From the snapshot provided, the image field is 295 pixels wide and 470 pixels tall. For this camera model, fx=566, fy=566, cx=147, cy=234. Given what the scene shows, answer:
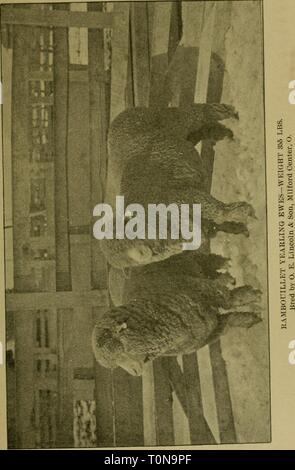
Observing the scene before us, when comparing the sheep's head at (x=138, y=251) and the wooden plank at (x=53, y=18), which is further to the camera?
the wooden plank at (x=53, y=18)

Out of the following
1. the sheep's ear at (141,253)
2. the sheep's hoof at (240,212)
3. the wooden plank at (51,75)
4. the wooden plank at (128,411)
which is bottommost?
the wooden plank at (128,411)

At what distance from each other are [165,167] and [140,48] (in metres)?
0.30

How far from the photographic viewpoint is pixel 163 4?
1301mm

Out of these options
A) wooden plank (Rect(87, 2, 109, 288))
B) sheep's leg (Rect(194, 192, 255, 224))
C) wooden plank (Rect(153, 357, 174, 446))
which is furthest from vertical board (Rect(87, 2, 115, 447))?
sheep's leg (Rect(194, 192, 255, 224))

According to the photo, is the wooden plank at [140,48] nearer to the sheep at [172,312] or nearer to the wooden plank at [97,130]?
the wooden plank at [97,130]

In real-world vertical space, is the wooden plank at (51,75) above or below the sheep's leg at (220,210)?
above

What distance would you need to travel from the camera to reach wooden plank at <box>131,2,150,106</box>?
4.25 ft

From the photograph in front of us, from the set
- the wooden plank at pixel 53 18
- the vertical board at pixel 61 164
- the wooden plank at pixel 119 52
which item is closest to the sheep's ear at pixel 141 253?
the vertical board at pixel 61 164

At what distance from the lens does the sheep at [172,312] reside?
45.1 inches

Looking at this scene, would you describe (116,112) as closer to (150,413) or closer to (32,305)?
(32,305)

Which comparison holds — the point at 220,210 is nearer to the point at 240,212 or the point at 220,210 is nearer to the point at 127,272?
the point at 240,212

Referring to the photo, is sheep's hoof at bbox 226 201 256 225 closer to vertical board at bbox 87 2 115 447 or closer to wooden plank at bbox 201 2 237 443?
wooden plank at bbox 201 2 237 443

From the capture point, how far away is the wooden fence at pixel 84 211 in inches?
50.9

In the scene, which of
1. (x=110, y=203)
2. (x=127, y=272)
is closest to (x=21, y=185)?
(x=110, y=203)
